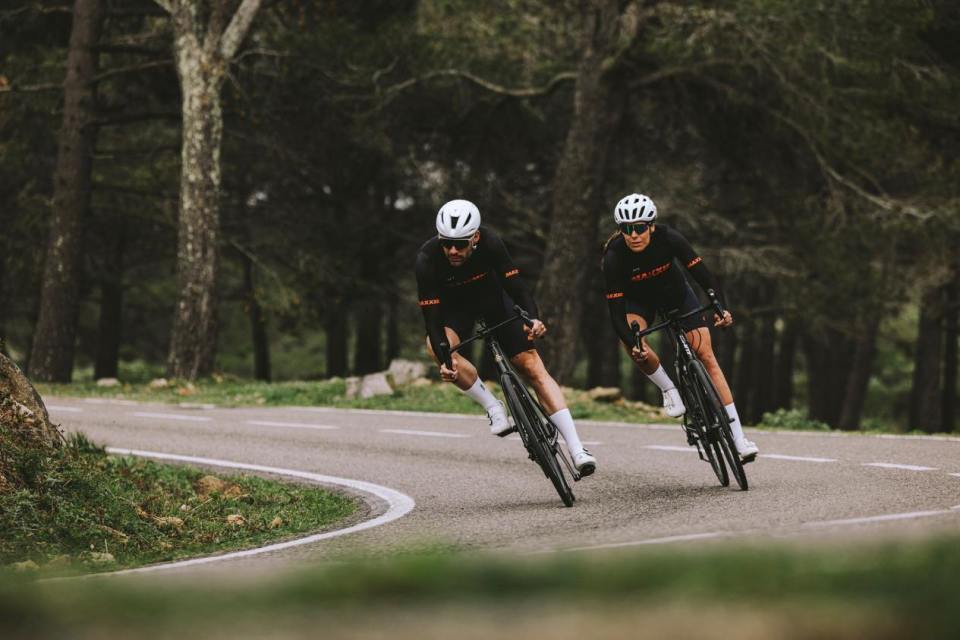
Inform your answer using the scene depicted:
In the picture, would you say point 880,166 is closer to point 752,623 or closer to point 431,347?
point 431,347

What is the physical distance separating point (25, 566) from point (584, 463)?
3.64m

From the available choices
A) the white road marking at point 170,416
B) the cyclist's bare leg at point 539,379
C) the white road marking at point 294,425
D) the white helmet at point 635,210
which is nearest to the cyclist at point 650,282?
the white helmet at point 635,210

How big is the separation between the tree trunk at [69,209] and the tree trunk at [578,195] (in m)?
8.91

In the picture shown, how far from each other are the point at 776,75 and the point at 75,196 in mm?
12692

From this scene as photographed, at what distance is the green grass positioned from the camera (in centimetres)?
1722

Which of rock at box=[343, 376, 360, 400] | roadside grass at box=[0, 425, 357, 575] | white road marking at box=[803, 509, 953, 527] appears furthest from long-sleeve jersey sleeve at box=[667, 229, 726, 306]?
rock at box=[343, 376, 360, 400]

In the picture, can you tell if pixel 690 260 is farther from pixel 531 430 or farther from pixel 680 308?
pixel 531 430

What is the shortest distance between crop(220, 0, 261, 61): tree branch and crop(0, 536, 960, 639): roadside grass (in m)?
19.4

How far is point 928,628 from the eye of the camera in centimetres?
248

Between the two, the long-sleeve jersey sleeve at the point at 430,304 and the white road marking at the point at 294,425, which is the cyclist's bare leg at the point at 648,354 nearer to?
the long-sleeve jersey sleeve at the point at 430,304

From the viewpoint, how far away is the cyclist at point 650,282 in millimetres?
9543

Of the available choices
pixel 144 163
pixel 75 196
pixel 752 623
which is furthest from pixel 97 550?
pixel 144 163

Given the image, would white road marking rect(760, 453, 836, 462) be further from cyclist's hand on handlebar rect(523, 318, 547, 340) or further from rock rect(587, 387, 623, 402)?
rock rect(587, 387, 623, 402)

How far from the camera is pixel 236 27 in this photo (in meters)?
21.9
